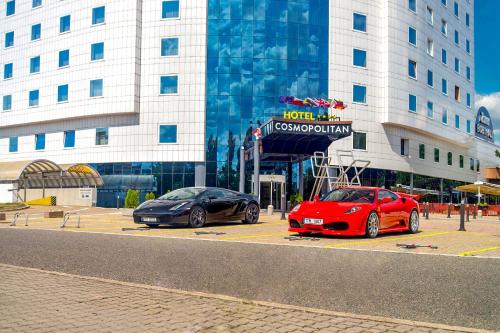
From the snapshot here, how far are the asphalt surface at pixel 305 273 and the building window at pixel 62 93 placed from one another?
35.9 m

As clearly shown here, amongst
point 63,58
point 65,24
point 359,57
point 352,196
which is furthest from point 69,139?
point 352,196

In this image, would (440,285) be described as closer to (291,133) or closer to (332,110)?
(291,133)

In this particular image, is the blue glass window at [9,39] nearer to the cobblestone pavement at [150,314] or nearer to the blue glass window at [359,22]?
the blue glass window at [359,22]

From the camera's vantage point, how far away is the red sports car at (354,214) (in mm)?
11641

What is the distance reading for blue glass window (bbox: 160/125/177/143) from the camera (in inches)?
1560

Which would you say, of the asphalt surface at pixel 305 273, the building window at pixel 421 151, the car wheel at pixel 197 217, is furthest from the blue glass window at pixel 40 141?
the asphalt surface at pixel 305 273

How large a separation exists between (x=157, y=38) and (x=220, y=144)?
35.0 feet

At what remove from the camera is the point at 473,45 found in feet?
195

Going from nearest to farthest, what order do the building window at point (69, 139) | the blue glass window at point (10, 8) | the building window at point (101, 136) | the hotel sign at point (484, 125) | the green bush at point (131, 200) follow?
the green bush at point (131, 200) < the building window at point (101, 136) < the building window at point (69, 139) < the blue glass window at point (10, 8) < the hotel sign at point (484, 125)

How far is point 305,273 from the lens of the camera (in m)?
6.63

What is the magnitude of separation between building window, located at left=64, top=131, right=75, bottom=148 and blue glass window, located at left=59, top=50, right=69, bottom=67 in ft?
20.5

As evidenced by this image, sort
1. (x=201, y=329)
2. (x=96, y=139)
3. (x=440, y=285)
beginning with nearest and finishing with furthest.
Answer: (x=201, y=329)
(x=440, y=285)
(x=96, y=139)

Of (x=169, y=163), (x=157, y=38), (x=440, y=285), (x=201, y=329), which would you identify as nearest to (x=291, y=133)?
(x=169, y=163)

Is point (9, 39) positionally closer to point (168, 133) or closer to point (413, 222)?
point (168, 133)
